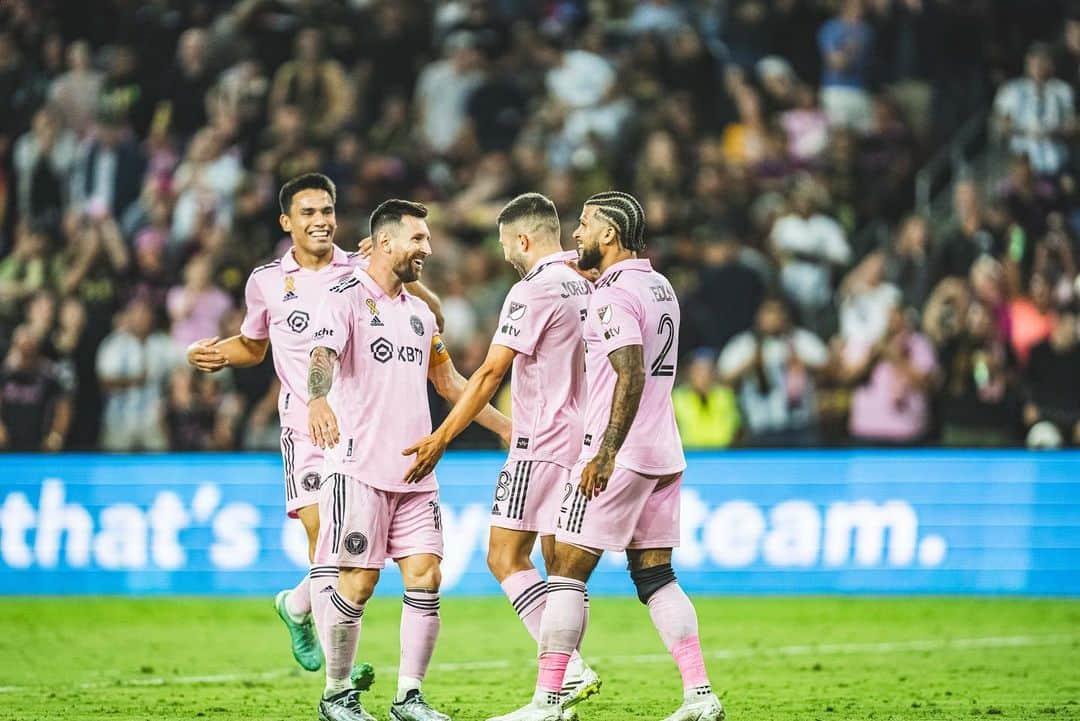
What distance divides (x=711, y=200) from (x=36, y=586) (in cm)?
778

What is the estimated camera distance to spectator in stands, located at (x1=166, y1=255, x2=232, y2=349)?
1719cm

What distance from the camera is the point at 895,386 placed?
15906 mm

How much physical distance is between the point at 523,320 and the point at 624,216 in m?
0.68

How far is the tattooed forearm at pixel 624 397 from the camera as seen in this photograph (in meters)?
7.76

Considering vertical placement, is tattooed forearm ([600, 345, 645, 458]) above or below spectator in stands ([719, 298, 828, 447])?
below

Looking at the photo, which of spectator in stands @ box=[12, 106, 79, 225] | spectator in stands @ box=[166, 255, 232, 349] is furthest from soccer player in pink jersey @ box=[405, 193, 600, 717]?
spectator in stands @ box=[12, 106, 79, 225]

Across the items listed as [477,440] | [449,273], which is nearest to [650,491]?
[477,440]

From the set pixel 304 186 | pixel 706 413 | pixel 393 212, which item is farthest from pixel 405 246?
pixel 706 413

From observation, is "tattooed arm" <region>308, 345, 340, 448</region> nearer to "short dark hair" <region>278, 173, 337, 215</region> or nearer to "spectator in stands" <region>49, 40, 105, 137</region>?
"short dark hair" <region>278, 173, 337, 215</region>

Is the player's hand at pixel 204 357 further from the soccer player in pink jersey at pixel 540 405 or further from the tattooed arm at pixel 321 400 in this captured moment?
the soccer player in pink jersey at pixel 540 405

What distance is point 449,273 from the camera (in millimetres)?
17562

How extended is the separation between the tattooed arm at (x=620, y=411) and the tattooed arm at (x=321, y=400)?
46.4 inches

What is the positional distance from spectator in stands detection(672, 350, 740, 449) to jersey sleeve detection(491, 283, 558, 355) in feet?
25.4

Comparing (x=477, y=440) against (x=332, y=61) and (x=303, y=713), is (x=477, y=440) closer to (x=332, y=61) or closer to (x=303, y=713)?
(x=332, y=61)
